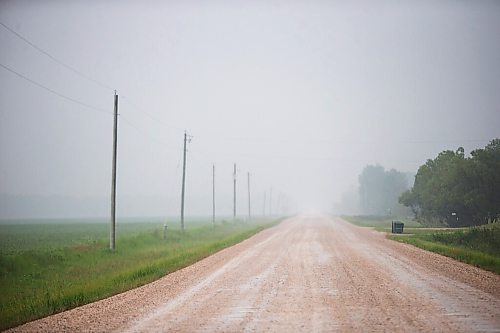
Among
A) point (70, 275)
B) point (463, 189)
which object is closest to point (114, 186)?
point (70, 275)

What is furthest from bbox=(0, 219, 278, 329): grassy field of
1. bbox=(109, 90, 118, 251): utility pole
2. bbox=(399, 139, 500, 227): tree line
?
bbox=(399, 139, 500, 227): tree line

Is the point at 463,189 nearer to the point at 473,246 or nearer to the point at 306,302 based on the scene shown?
the point at 473,246

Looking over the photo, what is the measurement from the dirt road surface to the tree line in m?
14.8

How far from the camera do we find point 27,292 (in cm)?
1589

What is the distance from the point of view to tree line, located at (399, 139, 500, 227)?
104 ft

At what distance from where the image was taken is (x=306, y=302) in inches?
453

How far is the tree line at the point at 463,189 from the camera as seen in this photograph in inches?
1248

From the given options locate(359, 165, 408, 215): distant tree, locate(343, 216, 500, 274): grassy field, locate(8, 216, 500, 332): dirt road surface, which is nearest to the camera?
locate(8, 216, 500, 332): dirt road surface

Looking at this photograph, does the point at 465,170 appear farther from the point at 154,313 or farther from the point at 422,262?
the point at 154,313

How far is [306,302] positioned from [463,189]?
27414 mm

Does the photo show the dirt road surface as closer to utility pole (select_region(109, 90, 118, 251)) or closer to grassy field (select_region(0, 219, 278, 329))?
grassy field (select_region(0, 219, 278, 329))

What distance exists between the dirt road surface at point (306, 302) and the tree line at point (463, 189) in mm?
14780

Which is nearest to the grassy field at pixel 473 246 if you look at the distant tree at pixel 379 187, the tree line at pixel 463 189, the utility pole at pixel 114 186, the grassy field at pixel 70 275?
the tree line at pixel 463 189

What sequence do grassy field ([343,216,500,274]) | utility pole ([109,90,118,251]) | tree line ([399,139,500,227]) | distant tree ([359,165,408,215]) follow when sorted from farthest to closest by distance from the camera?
distant tree ([359,165,408,215]), tree line ([399,139,500,227]), utility pole ([109,90,118,251]), grassy field ([343,216,500,274])
